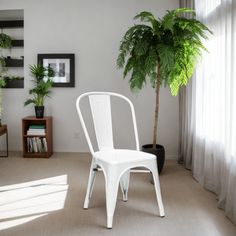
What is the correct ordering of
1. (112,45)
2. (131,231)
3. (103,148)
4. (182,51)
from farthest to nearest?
(112,45) → (182,51) → (103,148) → (131,231)

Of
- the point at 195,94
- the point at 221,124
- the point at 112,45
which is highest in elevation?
the point at 112,45

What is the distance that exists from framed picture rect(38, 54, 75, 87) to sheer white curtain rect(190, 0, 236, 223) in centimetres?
201

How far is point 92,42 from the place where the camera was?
481 cm

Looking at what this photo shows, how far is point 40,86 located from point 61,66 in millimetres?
512

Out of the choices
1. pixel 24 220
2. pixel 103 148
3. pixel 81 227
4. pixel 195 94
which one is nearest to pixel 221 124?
pixel 195 94

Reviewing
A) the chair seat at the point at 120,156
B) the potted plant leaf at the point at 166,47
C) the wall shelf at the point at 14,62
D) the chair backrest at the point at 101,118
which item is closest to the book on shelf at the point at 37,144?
the wall shelf at the point at 14,62

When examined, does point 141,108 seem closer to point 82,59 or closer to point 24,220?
point 82,59

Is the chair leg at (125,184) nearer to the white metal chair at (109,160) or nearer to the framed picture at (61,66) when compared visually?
the white metal chair at (109,160)

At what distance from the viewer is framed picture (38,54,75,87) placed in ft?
15.8

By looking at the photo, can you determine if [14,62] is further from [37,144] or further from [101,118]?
[101,118]

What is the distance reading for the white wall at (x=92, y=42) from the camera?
4.75 metres

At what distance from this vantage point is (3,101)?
5.04 m

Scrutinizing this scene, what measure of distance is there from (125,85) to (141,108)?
17.6 inches

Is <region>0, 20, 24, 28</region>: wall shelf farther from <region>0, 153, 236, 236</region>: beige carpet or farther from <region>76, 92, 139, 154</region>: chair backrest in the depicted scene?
<region>76, 92, 139, 154</region>: chair backrest
